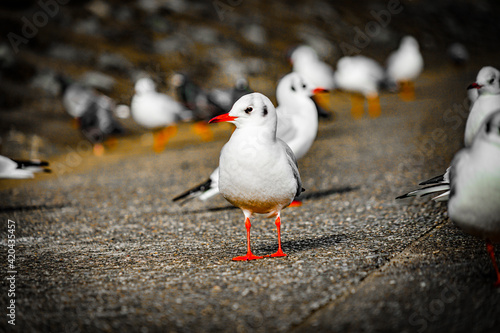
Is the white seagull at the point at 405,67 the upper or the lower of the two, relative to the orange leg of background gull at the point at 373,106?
upper

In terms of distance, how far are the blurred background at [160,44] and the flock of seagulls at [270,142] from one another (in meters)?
0.75

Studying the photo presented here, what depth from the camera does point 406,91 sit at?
1538 cm

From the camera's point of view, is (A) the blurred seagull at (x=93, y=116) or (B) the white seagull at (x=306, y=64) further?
(B) the white seagull at (x=306, y=64)

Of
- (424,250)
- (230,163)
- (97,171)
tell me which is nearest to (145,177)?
(97,171)

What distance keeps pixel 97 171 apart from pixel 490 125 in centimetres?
712

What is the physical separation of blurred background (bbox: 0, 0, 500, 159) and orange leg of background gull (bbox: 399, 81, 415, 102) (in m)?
2.13

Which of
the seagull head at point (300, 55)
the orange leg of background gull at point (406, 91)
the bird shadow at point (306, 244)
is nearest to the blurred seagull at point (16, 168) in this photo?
the bird shadow at point (306, 244)

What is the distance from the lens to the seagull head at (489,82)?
4152mm

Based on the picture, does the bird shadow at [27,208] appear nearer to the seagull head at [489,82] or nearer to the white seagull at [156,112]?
the white seagull at [156,112]

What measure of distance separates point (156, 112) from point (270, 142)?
7531 millimetres

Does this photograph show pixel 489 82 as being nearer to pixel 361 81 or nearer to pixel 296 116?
pixel 296 116

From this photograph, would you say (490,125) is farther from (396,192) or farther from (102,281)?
(396,192)

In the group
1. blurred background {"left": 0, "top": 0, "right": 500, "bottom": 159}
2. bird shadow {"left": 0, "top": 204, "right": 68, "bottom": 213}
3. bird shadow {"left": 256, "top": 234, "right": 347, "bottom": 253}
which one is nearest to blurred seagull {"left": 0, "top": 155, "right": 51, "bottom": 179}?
bird shadow {"left": 0, "top": 204, "right": 68, "bottom": 213}

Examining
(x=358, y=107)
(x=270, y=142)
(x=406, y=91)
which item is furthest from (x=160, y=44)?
(x=270, y=142)
